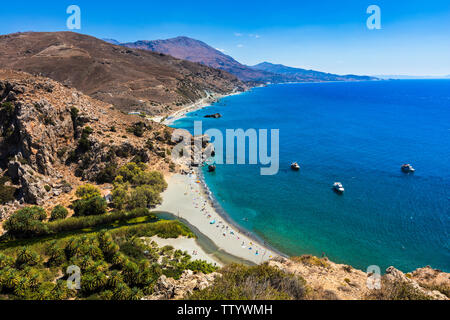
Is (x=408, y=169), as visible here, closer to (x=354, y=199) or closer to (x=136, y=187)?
(x=354, y=199)

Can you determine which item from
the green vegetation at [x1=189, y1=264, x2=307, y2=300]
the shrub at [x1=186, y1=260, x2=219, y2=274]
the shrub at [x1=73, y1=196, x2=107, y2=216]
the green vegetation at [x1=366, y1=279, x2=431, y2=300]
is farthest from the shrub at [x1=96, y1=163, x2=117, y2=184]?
the green vegetation at [x1=366, y1=279, x2=431, y2=300]

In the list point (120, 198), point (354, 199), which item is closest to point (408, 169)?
point (354, 199)

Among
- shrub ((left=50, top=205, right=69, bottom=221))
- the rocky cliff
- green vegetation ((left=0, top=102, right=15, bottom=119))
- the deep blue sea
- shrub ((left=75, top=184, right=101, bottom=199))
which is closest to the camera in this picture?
the deep blue sea

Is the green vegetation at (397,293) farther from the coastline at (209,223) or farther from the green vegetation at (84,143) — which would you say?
the green vegetation at (84,143)

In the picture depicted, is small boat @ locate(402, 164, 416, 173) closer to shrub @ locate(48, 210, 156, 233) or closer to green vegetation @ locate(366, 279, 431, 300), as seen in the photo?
green vegetation @ locate(366, 279, 431, 300)

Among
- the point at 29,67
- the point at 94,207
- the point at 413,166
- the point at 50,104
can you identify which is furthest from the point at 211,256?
the point at 29,67

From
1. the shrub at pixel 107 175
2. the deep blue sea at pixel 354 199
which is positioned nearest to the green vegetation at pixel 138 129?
the shrub at pixel 107 175
